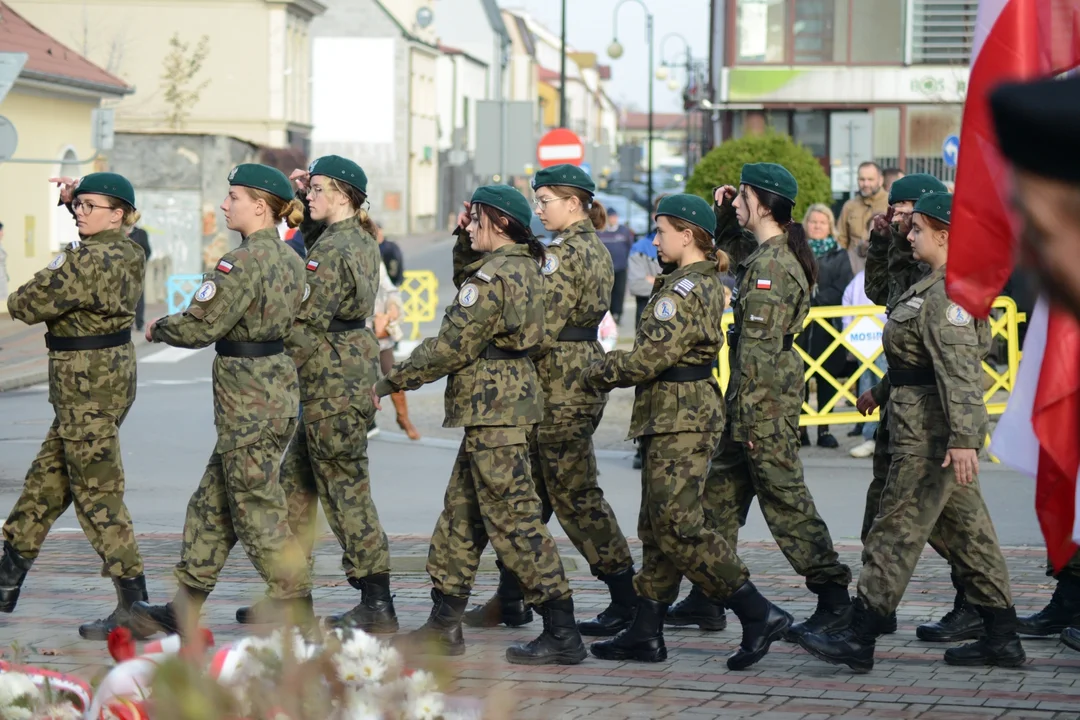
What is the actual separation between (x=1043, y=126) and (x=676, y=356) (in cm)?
477

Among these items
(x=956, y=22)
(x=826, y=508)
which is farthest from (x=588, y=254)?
(x=956, y=22)

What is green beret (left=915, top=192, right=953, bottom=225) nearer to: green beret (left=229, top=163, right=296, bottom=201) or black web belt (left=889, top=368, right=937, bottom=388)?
black web belt (left=889, top=368, right=937, bottom=388)

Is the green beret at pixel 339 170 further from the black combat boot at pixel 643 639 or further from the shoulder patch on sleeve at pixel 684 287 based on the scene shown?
the black combat boot at pixel 643 639

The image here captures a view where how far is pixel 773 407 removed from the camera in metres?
6.90

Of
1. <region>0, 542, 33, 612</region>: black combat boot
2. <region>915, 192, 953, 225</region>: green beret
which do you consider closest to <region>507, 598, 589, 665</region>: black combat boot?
<region>915, 192, 953, 225</region>: green beret

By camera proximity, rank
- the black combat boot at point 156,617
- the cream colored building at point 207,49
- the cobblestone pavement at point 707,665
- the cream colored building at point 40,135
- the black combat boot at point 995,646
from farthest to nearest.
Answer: the cream colored building at point 207,49
the cream colored building at point 40,135
the black combat boot at point 156,617
the black combat boot at point 995,646
the cobblestone pavement at point 707,665

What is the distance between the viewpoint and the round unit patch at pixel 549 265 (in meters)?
7.28

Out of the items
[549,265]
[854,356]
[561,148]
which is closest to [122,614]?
[549,265]

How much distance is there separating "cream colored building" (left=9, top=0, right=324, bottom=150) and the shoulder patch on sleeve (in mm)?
42216

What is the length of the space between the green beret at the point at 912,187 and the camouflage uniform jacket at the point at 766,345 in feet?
1.76

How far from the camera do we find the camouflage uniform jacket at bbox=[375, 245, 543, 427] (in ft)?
21.5

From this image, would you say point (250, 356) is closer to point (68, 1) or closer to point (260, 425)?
point (260, 425)

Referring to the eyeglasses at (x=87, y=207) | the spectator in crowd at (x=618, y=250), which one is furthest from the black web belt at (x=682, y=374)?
the spectator in crowd at (x=618, y=250)

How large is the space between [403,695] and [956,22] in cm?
4034
